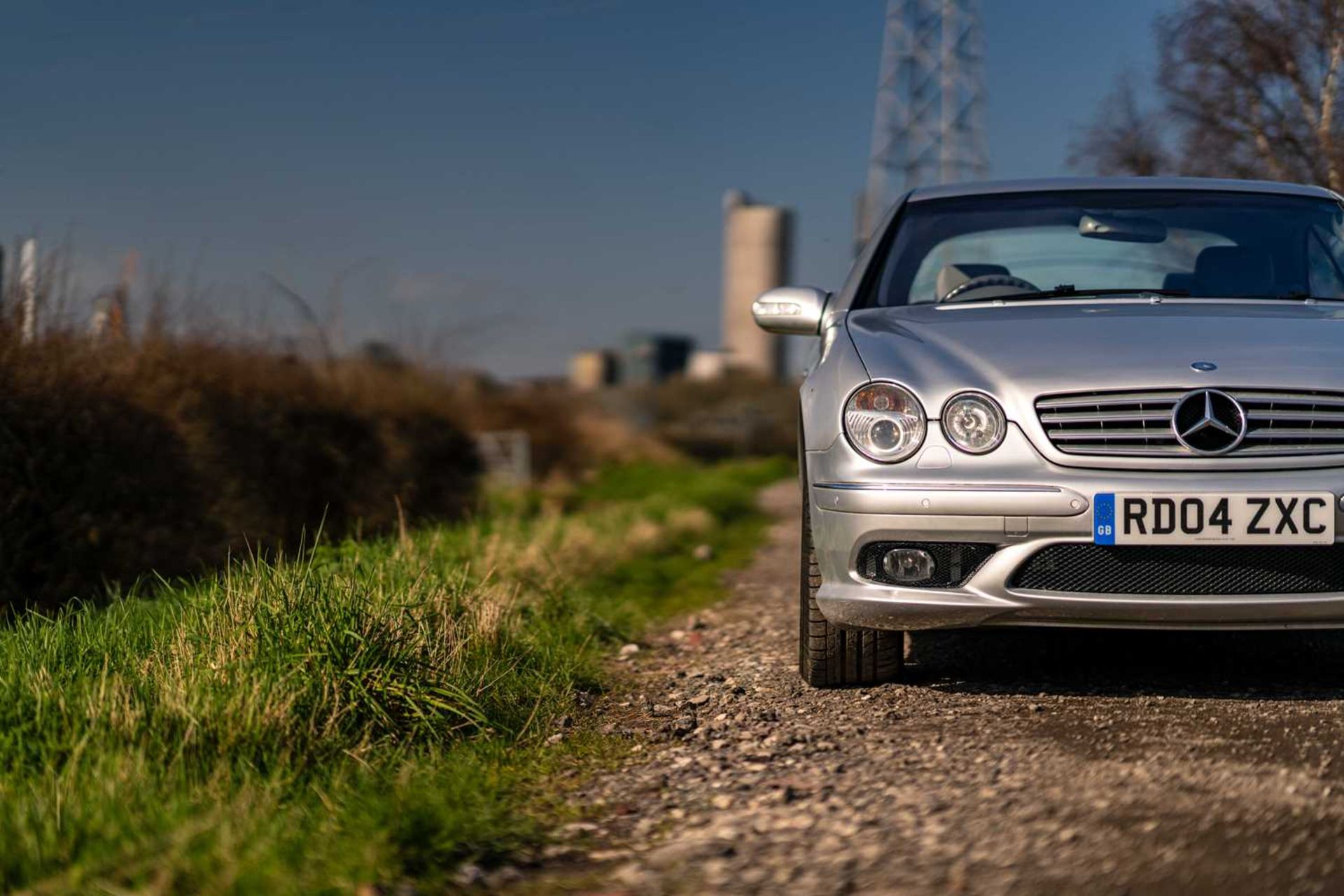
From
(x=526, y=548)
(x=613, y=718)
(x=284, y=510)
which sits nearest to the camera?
(x=613, y=718)

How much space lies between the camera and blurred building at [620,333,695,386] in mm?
126062

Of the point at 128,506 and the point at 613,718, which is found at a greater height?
the point at 128,506

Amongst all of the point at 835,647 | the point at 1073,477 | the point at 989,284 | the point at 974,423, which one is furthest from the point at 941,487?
the point at 989,284

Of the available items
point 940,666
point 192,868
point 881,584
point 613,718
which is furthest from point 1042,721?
point 192,868

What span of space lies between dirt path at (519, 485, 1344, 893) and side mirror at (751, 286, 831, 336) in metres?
1.17

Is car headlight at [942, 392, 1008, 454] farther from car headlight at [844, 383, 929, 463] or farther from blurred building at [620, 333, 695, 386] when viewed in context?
blurred building at [620, 333, 695, 386]

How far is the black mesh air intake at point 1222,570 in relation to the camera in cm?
364

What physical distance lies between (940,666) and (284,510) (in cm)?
491

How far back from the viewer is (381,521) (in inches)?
366

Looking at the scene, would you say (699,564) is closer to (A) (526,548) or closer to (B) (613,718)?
(A) (526,548)

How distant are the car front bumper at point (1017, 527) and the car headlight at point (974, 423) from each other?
3 centimetres

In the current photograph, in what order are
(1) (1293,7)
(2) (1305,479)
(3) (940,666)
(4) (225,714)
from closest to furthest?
(4) (225,714) < (2) (1305,479) < (3) (940,666) < (1) (1293,7)

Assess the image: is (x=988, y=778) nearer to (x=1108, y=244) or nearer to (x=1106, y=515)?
(x=1106, y=515)

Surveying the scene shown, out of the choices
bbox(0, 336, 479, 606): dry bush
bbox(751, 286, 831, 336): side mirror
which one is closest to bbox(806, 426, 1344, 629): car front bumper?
bbox(751, 286, 831, 336): side mirror
